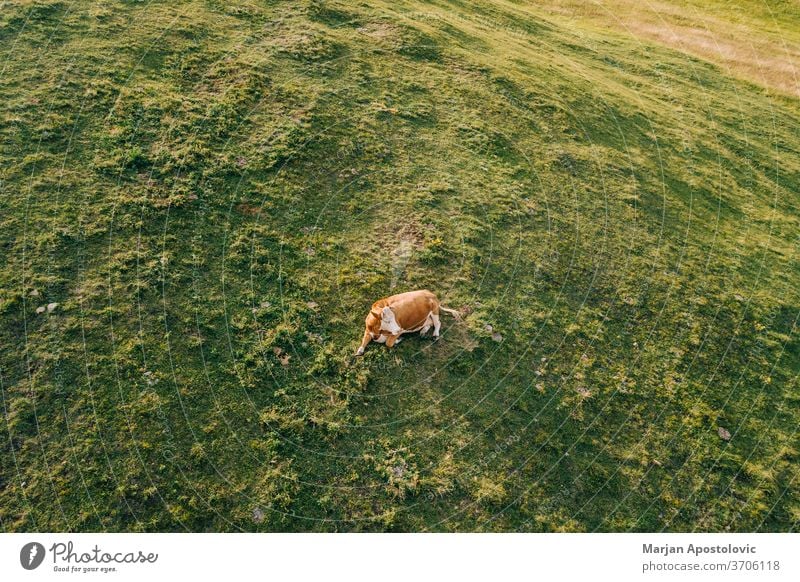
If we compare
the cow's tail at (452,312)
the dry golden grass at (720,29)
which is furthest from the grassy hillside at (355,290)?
the dry golden grass at (720,29)

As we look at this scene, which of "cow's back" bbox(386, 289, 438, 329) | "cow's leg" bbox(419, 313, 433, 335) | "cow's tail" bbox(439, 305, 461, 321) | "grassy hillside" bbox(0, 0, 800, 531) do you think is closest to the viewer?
"grassy hillside" bbox(0, 0, 800, 531)

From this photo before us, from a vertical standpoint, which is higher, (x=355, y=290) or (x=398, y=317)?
(x=398, y=317)

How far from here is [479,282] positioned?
1592cm

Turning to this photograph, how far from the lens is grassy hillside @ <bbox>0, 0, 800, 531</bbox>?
11.8 meters
